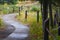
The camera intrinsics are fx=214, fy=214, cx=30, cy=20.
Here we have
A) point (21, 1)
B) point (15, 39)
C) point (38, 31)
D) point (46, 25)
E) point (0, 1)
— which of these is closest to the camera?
point (46, 25)

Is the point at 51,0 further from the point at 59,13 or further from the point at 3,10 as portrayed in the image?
the point at 3,10

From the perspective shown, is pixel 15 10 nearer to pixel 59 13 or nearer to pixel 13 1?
pixel 13 1

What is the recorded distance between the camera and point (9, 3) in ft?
113

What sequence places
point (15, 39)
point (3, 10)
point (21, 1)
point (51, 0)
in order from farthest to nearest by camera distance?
point (21, 1) → point (3, 10) → point (51, 0) → point (15, 39)

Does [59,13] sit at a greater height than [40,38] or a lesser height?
greater

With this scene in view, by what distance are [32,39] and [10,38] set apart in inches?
44.4

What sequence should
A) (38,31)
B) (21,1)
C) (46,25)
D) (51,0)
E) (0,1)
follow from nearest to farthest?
A: (46,25) < (51,0) < (38,31) < (0,1) < (21,1)

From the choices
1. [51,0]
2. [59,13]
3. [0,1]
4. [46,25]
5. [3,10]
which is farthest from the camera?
[0,1]

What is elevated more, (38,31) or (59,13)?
(59,13)

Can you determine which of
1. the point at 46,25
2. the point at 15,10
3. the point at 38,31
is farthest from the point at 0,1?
the point at 46,25

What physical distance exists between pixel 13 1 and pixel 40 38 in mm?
24227

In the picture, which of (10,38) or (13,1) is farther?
(13,1)

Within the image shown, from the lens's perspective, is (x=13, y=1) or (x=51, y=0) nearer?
(x=51, y=0)

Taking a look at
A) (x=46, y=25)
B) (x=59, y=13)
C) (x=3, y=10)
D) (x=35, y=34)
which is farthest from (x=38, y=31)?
(x=3, y=10)
